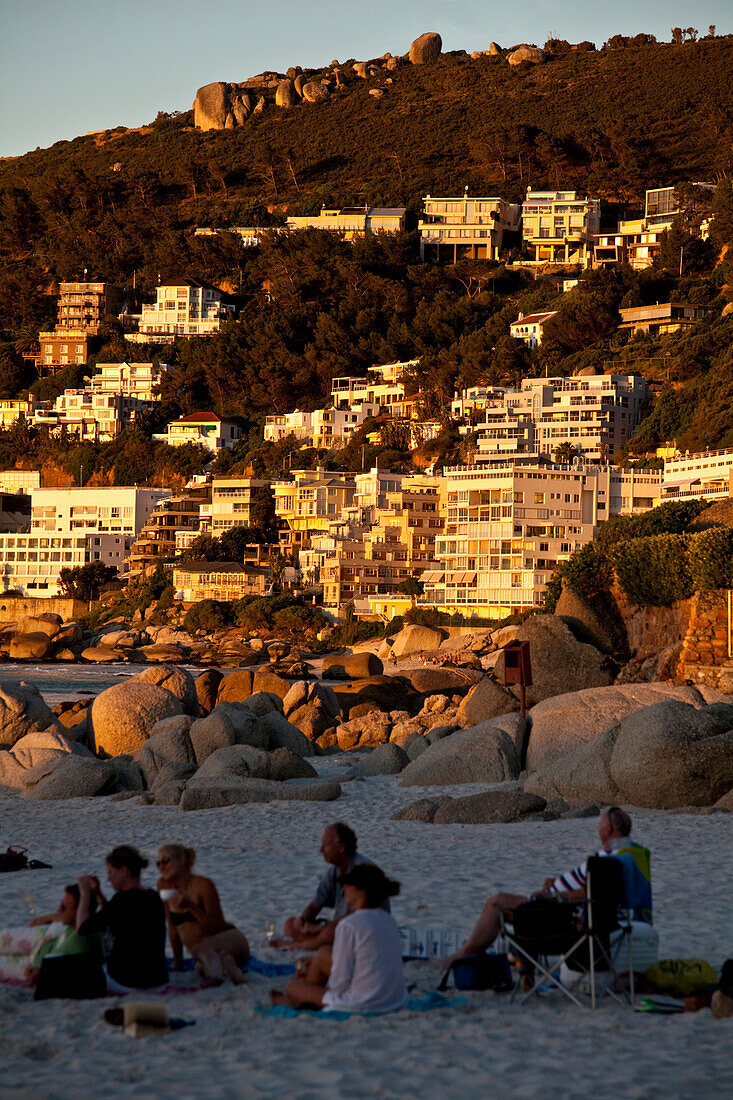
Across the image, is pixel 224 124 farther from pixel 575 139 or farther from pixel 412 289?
pixel 412 289

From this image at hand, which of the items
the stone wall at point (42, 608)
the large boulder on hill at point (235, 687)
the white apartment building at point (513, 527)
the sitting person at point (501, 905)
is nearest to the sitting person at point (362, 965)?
the sitting person at point (501, 905)

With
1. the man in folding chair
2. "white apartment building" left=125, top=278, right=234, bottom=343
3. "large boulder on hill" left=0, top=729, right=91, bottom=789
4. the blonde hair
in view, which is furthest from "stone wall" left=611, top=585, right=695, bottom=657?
"white apartment building" left=125, top=278, right=234, bottom=343

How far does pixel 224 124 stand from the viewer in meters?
168

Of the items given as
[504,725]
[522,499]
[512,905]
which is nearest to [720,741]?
[504,725]

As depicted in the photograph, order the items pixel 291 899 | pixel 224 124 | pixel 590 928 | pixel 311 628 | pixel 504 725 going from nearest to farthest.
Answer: pixel 590 928 → pixel 291 899 → pixel 504 725 → pixel 311 628 → pixel 224 124

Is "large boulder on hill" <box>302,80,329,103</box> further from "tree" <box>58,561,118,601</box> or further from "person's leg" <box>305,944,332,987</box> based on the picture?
"person's leg" <box>305,944,332,987</box>

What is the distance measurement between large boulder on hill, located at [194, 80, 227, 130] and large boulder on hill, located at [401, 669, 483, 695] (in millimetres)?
147081

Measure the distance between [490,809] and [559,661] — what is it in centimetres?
935

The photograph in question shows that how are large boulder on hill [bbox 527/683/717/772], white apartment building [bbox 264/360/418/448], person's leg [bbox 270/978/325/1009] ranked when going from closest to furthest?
person's leg [bbox 270/978/325/1009] < large boulder on hill [bbox 527/683/717/772] < white apartment building [bbox 264/360/418/448]

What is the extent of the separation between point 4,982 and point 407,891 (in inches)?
124

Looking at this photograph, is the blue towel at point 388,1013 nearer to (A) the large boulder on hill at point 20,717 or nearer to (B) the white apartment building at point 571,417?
(A) the large boulder on hill at point 20,717

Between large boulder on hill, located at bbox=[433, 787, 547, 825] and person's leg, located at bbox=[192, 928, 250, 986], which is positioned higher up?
person's leg, located at bbox=[192, 928, 250, 986]

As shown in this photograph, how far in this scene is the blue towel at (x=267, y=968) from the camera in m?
6.65

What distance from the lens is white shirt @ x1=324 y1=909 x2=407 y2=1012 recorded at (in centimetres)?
589
